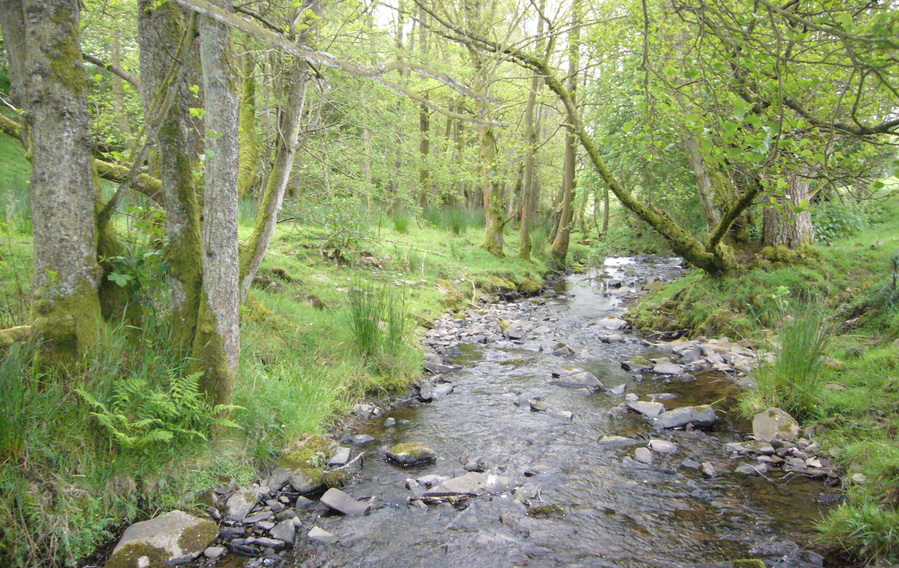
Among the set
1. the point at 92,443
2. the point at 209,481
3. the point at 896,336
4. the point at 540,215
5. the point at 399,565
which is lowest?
the point at 399,565

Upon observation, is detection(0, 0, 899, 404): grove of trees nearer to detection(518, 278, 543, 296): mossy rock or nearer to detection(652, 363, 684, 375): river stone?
detection(652, 363, 684, 375): river stone

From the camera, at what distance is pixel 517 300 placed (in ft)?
34.9

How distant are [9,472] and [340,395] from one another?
242 cm

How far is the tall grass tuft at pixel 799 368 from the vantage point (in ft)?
13.8

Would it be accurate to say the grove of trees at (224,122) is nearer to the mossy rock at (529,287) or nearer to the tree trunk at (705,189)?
the tree trunk at (705,189)

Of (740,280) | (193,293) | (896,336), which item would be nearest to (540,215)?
(740,280)

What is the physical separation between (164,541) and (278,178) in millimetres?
2826

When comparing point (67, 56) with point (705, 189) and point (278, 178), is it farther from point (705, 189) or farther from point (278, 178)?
point (705, 189)

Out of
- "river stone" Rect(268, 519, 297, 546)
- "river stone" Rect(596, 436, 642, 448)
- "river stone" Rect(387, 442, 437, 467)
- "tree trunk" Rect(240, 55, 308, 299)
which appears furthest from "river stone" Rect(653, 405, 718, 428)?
"tree trunk" Rect(240, 55, 308, 299)

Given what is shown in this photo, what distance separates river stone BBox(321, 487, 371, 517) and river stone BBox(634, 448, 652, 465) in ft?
6.75

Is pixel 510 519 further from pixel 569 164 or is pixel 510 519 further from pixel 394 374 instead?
pixel 569 164

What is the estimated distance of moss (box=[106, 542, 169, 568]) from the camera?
2.42 metres

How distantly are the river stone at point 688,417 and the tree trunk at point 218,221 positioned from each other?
3.59 m

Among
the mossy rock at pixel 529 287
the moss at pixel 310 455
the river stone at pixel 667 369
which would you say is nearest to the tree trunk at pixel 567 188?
the mossy rock at pixel 529 287
